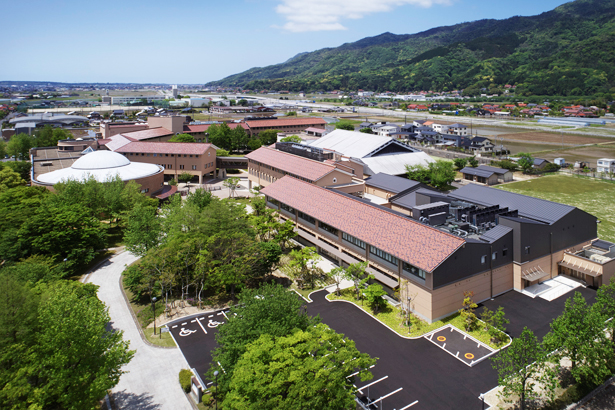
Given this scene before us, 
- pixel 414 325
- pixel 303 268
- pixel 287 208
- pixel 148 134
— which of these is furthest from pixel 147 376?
pixel 148 134

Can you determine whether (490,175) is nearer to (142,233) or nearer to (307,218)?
(307,218)

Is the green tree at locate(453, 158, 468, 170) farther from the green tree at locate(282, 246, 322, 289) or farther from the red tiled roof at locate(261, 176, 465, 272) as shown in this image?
the green tree at locate(282, 246, 322, 289)

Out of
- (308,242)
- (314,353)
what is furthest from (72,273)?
(314,353)

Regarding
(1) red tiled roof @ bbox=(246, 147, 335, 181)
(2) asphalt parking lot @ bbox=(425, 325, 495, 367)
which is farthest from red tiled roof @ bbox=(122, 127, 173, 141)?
(2) asphalt parking lot @ bbox=(425, 325, 495, 367)

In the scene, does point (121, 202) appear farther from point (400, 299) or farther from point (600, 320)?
point (600, 320)

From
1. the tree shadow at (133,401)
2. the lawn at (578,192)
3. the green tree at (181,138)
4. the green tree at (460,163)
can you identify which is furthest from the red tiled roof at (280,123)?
the tree shadow at (133,401)

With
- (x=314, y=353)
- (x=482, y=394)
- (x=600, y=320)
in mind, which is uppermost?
(x=600, y=320)

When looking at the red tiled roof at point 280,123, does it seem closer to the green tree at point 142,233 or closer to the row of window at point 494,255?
the green tree at point 142,233
